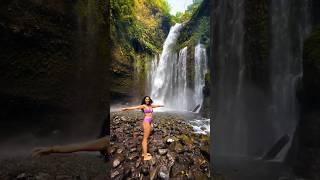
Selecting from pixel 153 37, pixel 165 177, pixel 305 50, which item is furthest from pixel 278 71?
pixel 153 37

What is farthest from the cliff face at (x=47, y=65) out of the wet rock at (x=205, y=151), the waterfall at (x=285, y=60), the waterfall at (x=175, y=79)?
the waterfall at (x=175, y=79)

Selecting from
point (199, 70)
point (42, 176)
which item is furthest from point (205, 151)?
point (199, 70)

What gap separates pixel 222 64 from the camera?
13516 millimetres

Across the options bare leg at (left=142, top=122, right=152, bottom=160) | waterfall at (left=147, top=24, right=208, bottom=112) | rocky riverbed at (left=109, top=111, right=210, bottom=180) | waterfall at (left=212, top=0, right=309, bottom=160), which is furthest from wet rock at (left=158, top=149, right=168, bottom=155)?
waterfall at (left=147, top=24, right=208, bottom=112)

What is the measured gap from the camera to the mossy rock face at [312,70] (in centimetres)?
698

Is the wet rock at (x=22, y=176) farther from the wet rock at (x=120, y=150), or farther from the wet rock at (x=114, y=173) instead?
the wet rock at (x=120, y=150)

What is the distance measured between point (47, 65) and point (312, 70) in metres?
6.02

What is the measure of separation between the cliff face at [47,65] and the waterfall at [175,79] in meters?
15.3

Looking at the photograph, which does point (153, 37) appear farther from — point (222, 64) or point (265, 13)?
point (265, 13)

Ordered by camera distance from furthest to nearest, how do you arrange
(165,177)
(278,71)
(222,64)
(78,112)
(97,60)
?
(222,64), (278,71), (165,177), (97,60), (78,112)

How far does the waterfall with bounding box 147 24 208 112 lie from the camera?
19.6 meters

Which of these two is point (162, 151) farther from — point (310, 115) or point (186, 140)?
point (310, 115)

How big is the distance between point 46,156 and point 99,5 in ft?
7.46

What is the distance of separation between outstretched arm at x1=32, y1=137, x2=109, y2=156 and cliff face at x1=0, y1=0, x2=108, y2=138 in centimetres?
22
